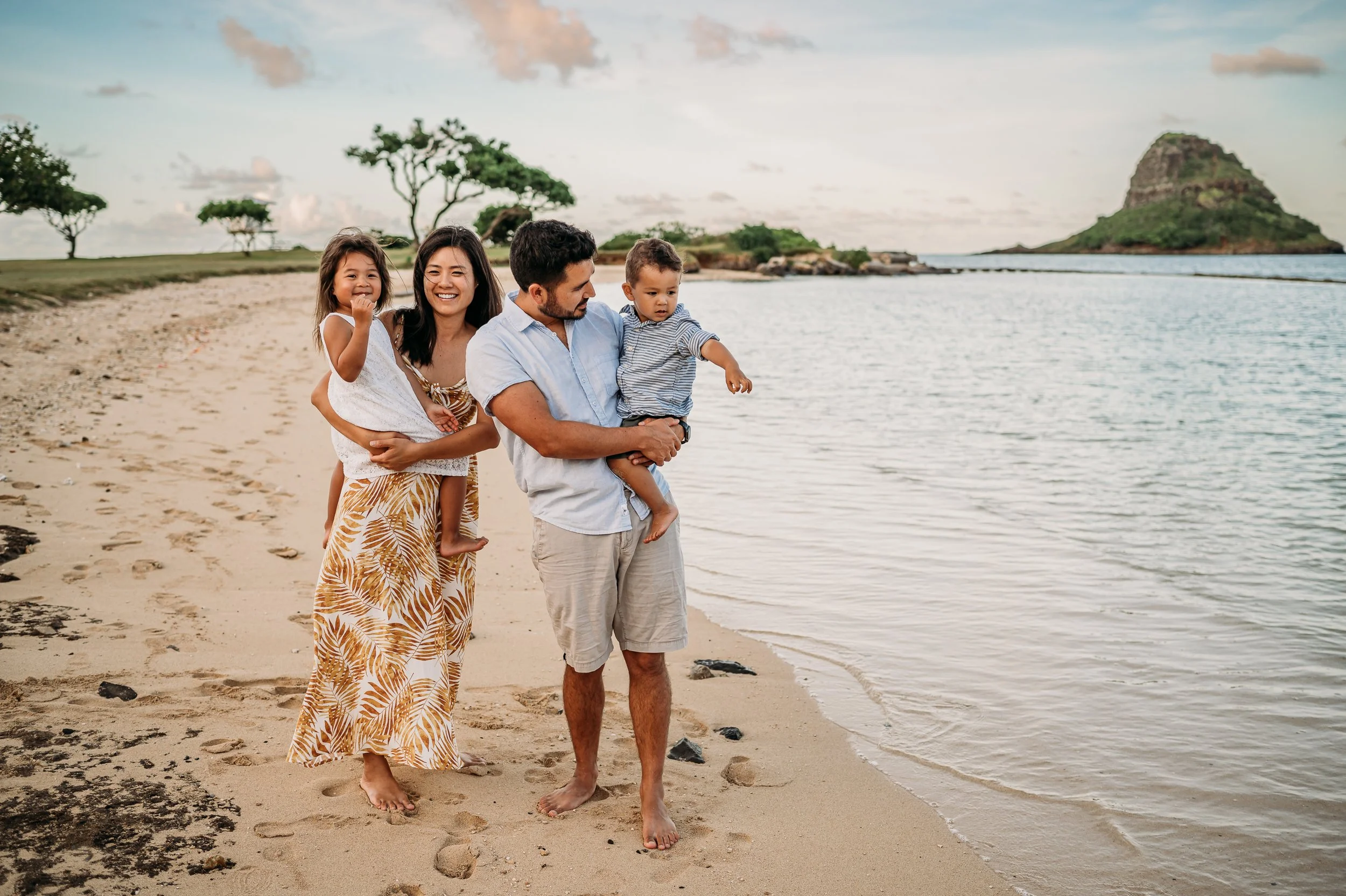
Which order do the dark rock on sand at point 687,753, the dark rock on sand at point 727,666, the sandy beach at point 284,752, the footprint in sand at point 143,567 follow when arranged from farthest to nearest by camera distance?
the footprint in sand at point 143,567
the dark rock on sand at point 727,666
the dark rock on sand at point 687,753
the sandy beach at point 284,752

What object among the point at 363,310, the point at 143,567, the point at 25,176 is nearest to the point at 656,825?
the point at 363,310

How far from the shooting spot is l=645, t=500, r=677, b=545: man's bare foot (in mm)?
3062

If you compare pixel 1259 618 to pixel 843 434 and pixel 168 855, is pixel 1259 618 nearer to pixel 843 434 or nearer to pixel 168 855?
pixel 168 855

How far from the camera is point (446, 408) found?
11.2ft

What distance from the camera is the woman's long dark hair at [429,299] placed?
11.1 ft

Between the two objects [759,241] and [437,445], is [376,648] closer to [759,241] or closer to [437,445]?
[437,445]

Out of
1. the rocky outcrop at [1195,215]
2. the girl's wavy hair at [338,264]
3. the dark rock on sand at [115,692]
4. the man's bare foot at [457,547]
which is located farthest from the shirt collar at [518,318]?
the rocky outcrop at [1195,215]

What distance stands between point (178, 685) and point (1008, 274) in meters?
98.8

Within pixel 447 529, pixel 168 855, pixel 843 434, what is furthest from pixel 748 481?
pixel 168 855

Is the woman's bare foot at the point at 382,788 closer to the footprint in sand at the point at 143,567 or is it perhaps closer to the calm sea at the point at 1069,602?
the calm sea at the point at 1069,602

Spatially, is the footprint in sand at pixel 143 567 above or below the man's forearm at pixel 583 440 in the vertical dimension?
below

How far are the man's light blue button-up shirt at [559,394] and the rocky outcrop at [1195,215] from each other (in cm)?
15109

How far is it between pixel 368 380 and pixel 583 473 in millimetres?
880

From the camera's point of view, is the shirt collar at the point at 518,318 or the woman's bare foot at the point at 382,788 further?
the woman's bare foot at the point at 382,788
